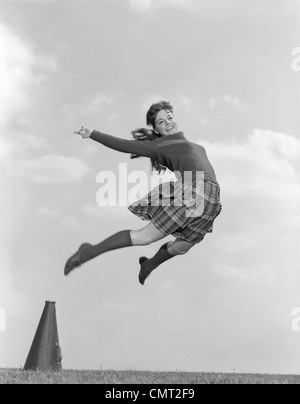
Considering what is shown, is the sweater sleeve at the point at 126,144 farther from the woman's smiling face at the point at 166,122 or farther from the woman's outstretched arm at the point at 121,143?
the woman's smiling face at the point at 166,122

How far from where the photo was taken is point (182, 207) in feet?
14.1

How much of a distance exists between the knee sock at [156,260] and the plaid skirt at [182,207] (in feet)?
1.05

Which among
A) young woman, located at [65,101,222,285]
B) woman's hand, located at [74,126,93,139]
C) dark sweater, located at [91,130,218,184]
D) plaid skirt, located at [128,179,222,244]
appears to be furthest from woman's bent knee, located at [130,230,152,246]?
woman's hand, located at [74,126,93,139]

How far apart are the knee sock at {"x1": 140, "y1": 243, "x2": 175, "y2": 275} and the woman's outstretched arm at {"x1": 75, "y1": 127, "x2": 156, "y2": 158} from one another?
2.86 ft

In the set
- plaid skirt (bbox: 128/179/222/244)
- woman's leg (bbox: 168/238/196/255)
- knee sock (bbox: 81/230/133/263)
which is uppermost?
plaid skirt (bbox: 128/179/222/244)

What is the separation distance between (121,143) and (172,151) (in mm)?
450

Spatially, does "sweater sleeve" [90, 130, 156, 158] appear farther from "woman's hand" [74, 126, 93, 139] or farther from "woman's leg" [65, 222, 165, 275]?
"woman's leg" [65, 222, 165, 275]

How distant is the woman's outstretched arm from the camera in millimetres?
4293

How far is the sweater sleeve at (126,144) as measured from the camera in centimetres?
431

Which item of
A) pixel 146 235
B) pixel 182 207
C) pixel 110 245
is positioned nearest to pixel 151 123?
pixel 182 207

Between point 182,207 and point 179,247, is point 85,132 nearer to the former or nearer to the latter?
point 182,207
